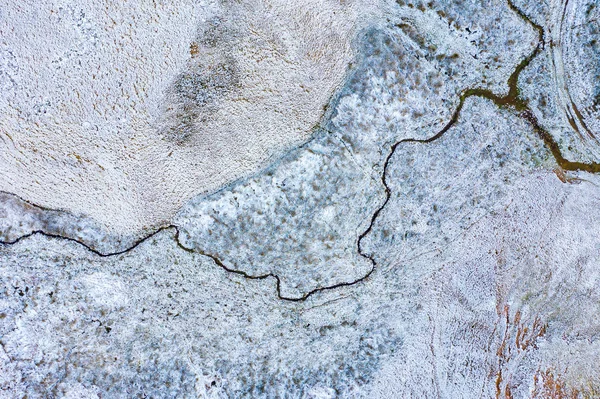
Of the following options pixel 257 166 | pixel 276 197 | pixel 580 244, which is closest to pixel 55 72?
pixel 257 166

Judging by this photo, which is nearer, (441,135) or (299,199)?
(299,199)

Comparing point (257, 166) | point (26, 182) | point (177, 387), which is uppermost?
point (257, 166)

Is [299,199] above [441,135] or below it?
below

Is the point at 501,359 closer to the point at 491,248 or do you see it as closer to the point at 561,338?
the point at 561,338
